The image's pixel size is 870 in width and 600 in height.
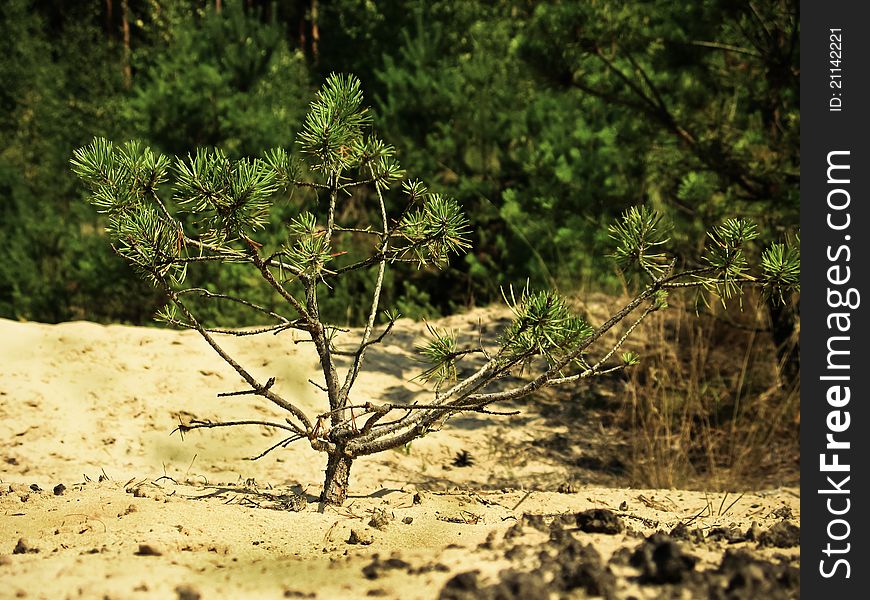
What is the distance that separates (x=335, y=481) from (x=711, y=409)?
266cm

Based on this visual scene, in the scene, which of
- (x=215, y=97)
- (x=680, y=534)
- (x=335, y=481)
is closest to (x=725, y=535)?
(x=680, y=534)

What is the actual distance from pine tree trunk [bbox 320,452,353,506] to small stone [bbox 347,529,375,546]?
0.49 m

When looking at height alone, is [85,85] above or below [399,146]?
above

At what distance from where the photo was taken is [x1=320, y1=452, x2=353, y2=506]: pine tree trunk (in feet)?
9.92

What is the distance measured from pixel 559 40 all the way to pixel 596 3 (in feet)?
1.04

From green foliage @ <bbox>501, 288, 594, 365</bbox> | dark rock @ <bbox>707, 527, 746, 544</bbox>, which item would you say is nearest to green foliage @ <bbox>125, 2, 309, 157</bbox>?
green foliage @ <bbox>501, 288, 594, 365</bbox>

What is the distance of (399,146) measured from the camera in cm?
722

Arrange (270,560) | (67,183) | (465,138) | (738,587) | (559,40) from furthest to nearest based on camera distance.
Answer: (67,183)
(465,138)
(559,40)
(270,560)
(738,587)

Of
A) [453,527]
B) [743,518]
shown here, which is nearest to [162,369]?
[453,527]

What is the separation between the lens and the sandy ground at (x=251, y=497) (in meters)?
2.18

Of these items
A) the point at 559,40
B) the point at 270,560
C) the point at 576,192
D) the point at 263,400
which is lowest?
the point at 270,560

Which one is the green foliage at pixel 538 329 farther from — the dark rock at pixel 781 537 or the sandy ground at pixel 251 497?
the dark rock at pixel 781 537

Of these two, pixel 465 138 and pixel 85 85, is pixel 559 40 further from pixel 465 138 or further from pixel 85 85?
pixel 85 85

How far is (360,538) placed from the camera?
250 centimetres
